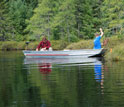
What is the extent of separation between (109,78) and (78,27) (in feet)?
149

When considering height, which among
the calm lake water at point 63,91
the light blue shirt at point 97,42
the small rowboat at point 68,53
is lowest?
the small rowboat at point 68,53

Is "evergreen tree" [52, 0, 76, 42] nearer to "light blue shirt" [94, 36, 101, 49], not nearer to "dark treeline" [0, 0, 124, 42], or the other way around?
"dark treeline" [0, 0, 124, 42]

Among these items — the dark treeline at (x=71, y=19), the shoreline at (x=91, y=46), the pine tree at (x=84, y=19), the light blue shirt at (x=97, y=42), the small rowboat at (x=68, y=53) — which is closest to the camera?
the shoreline at (x=91, y=46)

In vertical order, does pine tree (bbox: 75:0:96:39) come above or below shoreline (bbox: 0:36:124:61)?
above

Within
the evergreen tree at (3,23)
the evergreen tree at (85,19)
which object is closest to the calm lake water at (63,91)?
the evergreen tree at (85,19)

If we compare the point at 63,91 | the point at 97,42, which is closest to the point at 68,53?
the point at 97,42

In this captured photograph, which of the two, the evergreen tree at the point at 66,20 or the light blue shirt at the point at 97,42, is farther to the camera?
the evergreen tree at the point at 66,20

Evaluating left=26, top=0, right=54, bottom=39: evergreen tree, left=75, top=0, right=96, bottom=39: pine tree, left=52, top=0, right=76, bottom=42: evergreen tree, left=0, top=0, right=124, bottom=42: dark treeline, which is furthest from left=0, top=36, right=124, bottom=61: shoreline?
left=75, top=0, right=96, bottom=39: pine tree

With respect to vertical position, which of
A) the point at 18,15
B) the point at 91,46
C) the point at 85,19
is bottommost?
the point at 91,46

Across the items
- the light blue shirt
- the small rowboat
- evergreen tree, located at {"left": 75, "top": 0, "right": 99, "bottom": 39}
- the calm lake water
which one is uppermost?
evergreen tree, located at {"left": 75, "top": 0, "right": 99, "bottom": 39}

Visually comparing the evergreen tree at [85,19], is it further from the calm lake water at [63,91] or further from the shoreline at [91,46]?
the calm lake water at [63,91]

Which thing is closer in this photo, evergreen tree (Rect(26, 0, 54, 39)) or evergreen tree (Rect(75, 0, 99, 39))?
evergreen tree (Rect(26, 0, 54, 39))

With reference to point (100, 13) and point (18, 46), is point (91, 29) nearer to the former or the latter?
point (100, 13)

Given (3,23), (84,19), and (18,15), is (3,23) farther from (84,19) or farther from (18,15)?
(84,19)
